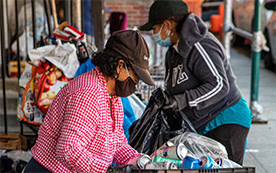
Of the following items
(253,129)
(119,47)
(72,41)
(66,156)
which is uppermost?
(119,47)

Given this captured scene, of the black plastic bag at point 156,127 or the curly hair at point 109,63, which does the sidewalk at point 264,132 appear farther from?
the curly hair at point 109,63

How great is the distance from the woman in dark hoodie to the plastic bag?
387 mm

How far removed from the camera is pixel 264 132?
5.45 metres

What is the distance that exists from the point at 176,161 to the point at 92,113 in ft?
1.77

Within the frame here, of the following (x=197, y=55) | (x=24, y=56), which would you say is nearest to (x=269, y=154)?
(x=197, y=55)

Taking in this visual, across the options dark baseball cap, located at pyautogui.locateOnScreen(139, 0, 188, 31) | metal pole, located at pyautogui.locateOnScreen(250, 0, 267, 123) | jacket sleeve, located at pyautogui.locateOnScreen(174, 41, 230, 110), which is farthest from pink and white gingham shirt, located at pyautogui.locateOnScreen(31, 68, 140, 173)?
metal pole, located at pyautogui.locateOnScreen(250, 0, 267, 123)

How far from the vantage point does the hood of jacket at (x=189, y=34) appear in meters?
3.17

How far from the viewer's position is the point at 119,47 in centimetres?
236

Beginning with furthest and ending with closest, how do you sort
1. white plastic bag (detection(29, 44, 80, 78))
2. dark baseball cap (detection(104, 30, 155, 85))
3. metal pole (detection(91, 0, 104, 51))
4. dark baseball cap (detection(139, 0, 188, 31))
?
metal pole (detection(91, 0, 104, 51)) → white plastic bag (detection(29, 44, 80, 78)) → dark baseball cap (detection(139, 0, 188, 31)) → dark baseball cap (detection(104, 30, 155, 85))

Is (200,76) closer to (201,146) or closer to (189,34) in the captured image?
(189,34)

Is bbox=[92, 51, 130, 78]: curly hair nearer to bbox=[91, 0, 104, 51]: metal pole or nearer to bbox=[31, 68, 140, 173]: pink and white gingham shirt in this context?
bbox=[31, 68, 140, 173]: pink and white gingham shirt

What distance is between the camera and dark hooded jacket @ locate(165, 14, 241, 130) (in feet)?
10.3

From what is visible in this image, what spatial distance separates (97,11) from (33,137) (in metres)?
1.45

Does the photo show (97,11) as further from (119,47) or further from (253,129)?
(253,129)
